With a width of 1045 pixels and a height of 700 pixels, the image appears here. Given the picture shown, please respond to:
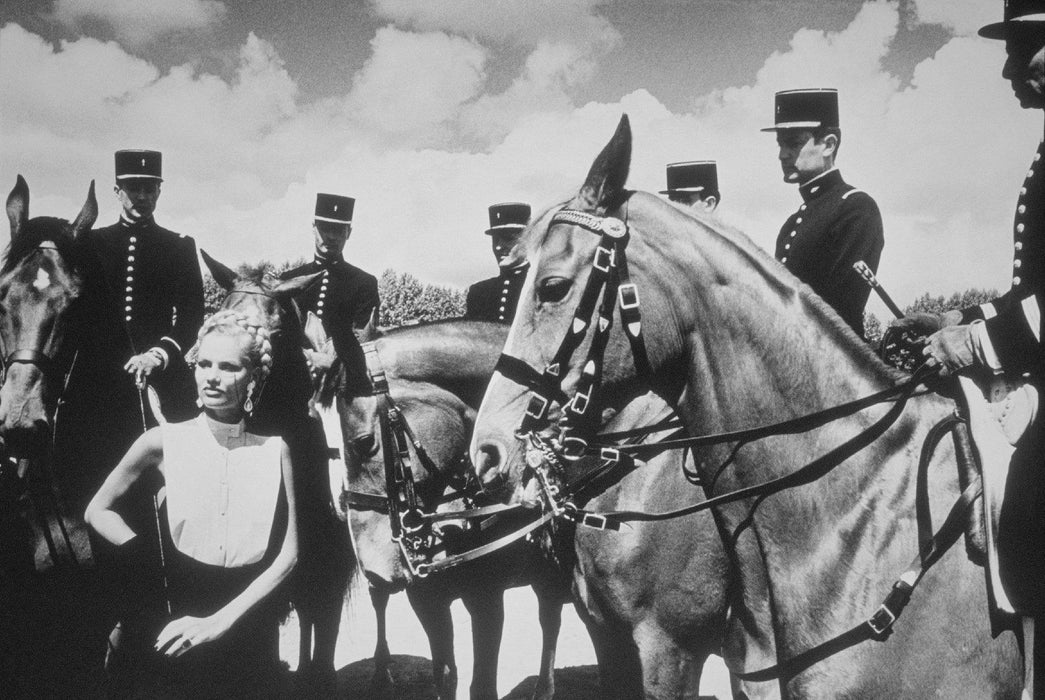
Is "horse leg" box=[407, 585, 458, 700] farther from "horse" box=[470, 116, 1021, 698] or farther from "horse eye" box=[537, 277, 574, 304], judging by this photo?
"horse eye" box=[537, 277, 574, 304]

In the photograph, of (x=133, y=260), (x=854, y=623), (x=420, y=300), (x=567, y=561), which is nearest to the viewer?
(x=854, y=623)

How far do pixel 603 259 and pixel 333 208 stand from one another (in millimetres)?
4641

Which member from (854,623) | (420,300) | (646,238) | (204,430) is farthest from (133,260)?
(420,300)

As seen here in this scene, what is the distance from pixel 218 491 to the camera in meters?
2.75

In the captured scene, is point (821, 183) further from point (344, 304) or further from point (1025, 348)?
point (344, 304)

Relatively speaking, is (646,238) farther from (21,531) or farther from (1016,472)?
(21,531)

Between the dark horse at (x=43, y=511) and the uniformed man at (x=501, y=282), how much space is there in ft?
7.48

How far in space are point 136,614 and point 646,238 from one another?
2.92 meters

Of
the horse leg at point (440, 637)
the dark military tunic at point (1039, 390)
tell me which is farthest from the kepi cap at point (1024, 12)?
the horse leg at point (440, 637)

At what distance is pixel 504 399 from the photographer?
227 centimetres

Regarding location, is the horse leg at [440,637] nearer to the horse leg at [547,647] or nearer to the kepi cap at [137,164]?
the horse leg at [547,647]

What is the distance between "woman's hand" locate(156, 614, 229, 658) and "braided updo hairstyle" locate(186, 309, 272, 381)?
97 centimetres

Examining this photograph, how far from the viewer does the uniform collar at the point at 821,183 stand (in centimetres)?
385

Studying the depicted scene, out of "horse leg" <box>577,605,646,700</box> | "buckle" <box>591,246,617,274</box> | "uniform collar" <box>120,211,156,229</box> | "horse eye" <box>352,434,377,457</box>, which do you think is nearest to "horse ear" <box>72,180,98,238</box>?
"uniform collar" <box>120,211,156,229</box>
